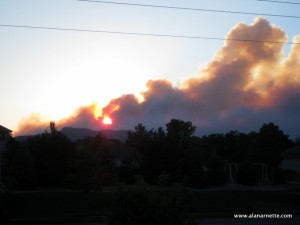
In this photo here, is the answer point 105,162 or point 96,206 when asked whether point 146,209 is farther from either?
point 105,162

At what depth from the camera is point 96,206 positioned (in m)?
28.5

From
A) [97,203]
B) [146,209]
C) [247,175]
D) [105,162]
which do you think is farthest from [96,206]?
[247,175]

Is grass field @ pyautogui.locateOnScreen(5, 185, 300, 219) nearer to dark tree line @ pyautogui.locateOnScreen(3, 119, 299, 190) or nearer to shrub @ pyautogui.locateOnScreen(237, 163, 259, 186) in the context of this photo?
dark tree line @ pyautogui.locateOnScreen(3, 119, 299, 190)

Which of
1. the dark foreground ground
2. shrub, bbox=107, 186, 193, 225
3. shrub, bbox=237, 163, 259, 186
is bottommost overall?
the dark foreground ground

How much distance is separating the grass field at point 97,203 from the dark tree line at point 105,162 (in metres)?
2.06

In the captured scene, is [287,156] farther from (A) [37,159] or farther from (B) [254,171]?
(A) [37,159]

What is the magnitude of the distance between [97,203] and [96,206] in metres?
0.58

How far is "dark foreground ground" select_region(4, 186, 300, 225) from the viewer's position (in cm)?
2419

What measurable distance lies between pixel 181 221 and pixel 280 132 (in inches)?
2562

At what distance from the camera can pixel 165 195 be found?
26.9 feet

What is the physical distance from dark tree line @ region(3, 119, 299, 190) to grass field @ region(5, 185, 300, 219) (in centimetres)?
206

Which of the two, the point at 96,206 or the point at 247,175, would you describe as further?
the point at 247,175

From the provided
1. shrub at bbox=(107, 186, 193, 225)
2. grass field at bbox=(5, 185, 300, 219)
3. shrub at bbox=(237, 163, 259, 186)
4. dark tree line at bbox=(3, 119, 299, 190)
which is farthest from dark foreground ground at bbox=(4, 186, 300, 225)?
shrub at bbox=(107, 186, 193, 225)

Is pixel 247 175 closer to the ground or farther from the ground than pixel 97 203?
farther from the ground
